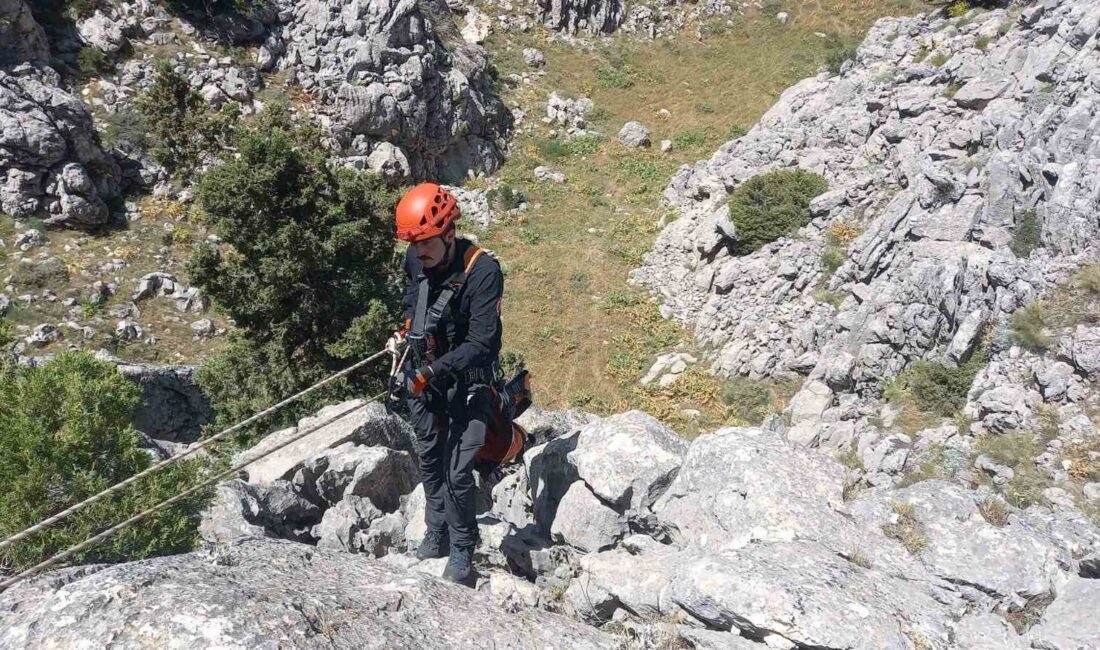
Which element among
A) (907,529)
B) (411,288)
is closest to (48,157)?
(411,288)

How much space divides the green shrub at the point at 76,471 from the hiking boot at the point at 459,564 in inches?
82.9

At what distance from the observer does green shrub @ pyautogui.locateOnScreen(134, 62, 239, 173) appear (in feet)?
77.7

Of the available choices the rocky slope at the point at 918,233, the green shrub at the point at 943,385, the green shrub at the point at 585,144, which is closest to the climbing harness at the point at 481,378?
the rocky slope at the point at 918,233

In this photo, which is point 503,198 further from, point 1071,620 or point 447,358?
point 1071,620

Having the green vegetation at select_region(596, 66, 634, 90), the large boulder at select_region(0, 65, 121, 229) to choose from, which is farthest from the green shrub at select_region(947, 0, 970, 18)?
the large boulder at select_region(0, 65, 121, 229)

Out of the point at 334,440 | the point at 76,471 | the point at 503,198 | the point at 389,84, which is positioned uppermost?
the point at 389,84

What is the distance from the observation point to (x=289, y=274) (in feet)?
46.8

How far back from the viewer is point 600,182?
29641mm

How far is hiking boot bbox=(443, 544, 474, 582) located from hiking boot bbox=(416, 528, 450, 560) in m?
0.41

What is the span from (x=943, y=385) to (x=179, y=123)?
25124 mm

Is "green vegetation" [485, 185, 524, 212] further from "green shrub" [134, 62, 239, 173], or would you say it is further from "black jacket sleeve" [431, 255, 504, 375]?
"black jacket sleeve" [431, 255, 504, 375]

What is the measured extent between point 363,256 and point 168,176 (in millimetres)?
13024

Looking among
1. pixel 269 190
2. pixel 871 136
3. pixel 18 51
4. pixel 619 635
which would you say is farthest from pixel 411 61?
pixel 619 635

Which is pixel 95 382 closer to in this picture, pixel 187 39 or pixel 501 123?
pixel 187 39
